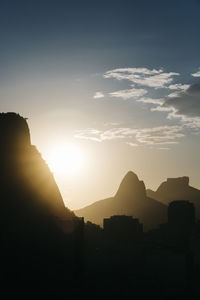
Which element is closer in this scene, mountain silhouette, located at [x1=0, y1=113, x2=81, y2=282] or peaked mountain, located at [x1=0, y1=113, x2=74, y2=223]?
mountain silhouette, located at [x1=0, y1=113, x2=81, y2=282]

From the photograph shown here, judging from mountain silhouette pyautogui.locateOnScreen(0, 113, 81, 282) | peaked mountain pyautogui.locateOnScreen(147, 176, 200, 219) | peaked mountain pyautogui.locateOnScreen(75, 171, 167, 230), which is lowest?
mountain silhouette pyautogui.locateOnScreen(0, 113, 81, 282)

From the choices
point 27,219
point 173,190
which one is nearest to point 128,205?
point 173,190

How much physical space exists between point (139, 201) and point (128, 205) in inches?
190

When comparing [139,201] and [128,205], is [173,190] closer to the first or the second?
[139,201]

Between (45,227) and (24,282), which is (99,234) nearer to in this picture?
(45,227)

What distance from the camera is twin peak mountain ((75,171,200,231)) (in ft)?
394

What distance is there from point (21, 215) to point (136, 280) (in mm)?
15443

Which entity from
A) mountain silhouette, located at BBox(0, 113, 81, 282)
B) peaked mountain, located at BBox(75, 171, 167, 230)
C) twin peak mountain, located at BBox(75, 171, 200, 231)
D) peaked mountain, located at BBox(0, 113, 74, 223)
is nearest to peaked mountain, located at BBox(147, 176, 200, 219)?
twin peak mountain, located at BBox(75, 171, 200, 231)

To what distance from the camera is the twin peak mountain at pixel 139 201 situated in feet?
394

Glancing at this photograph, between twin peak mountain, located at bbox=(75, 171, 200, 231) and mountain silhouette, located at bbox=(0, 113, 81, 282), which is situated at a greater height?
twin peak mountain, located at bbox=(75, 171, 200, 231)

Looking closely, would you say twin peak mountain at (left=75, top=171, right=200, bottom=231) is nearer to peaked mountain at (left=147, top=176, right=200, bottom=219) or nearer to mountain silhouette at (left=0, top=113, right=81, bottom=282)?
peaked mountain at (left=147, top=176, right=200, bottom=219)

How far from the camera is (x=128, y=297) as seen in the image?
97.0 feet

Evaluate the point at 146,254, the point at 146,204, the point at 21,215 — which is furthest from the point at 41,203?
the point at 146,204

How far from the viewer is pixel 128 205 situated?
139250 millimetres
